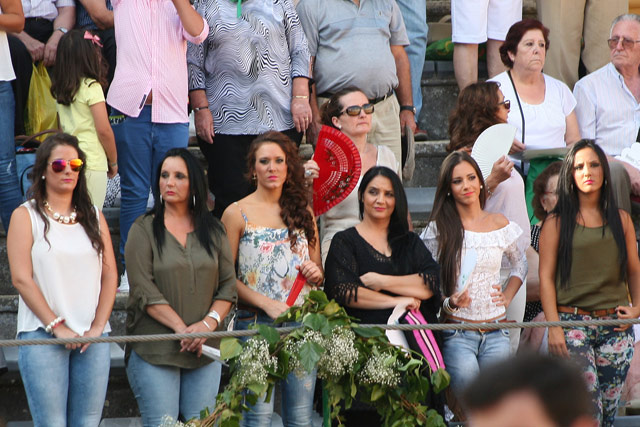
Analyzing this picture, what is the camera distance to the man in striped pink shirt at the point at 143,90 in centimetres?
488

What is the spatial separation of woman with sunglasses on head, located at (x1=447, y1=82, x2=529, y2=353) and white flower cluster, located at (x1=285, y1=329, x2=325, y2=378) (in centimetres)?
122

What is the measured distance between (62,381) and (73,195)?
2.49ft

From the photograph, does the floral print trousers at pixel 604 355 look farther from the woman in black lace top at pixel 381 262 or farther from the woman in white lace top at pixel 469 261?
the woman in black lace top at pixel 381 262

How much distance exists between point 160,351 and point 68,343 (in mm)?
396

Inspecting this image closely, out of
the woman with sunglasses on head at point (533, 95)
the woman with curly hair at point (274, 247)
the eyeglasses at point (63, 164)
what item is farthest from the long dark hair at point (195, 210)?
the woman with sunglasses on head at point (533, 95)

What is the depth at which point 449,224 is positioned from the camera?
447cm

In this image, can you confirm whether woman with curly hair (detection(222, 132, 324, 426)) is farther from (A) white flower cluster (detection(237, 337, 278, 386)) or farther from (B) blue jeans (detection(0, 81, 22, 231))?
(B) blue jeans (detection(0, 81, 22, 231))

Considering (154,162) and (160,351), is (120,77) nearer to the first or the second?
A: (154,162)

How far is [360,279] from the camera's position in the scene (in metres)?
4.19

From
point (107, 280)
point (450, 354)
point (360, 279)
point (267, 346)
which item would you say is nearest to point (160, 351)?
point (107, 280)

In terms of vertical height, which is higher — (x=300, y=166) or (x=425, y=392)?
(x=300, y=166)

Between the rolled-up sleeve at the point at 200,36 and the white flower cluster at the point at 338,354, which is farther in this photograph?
the rolled-up sleeve at the point at 200,36

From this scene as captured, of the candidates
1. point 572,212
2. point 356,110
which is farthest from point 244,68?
point 572,212

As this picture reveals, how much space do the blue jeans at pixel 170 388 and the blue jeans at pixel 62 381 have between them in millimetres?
141
